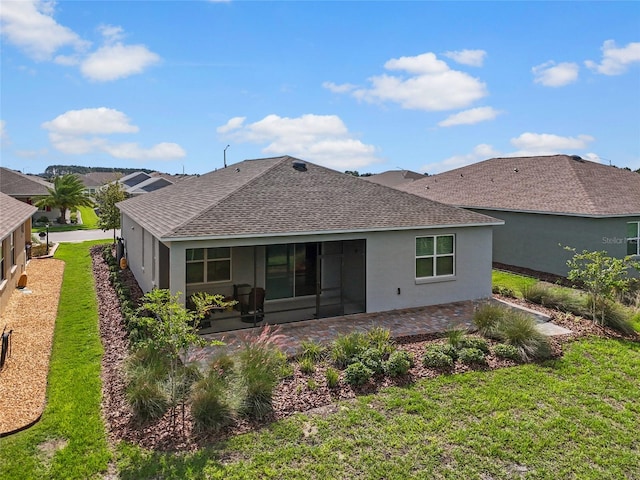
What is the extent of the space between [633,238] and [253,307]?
17.9 metres

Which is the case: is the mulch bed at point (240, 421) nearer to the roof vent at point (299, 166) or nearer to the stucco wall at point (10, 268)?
the stucco wall at point (10, 268)

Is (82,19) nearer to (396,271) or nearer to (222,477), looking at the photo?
(396,271)

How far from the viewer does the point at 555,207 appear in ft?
68.9

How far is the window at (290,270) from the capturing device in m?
15.8

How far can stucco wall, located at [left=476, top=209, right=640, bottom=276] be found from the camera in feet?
64.7

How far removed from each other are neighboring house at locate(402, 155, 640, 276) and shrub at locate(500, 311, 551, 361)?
10675 mm

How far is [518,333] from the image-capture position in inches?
432

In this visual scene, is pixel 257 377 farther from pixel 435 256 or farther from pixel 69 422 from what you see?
pixel 435 256

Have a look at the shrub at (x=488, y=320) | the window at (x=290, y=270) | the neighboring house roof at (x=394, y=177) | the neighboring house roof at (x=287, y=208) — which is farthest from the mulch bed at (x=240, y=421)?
the neighboring house roof at (x=394, y=177)

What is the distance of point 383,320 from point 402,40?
1098cm

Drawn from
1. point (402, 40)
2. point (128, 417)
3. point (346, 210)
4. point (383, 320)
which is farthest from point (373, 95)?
point (128, 417)

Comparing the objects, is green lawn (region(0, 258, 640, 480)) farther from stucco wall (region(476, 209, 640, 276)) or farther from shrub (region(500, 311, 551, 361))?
stucco wall (region(476, 209, 640, 276))

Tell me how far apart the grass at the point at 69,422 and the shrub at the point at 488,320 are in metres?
9.16

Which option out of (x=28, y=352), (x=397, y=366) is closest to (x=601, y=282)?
(x=397, y=366)
